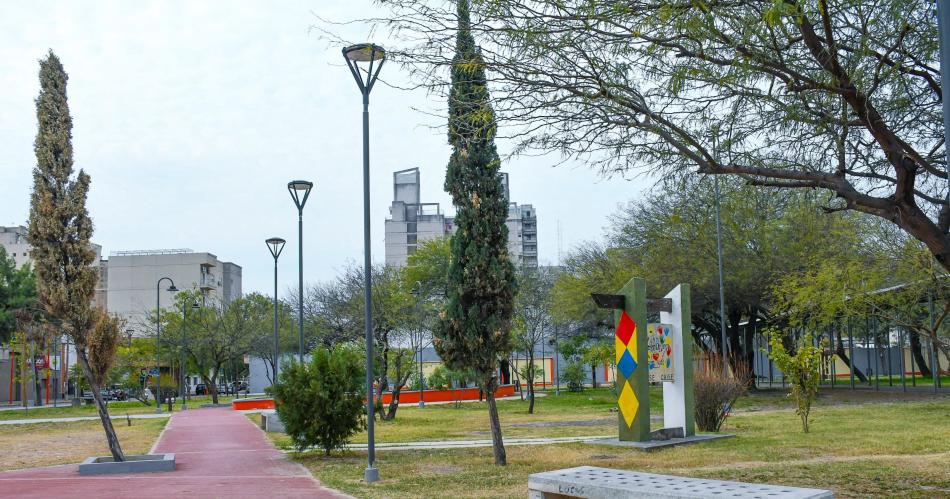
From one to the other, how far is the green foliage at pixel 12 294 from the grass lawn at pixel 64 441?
49.1ft

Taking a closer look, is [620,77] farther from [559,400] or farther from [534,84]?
[559,400]

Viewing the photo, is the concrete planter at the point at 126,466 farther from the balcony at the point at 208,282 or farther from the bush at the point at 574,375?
the balcony at the point at 208,282

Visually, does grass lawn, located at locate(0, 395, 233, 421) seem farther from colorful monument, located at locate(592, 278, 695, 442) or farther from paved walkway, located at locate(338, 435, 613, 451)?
colorful monument, located at locate(592, 278, 695, 442)

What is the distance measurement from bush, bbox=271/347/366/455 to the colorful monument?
5107 mm

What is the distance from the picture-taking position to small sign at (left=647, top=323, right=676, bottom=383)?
19.0 metres

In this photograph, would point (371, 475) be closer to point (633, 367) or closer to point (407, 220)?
point (633, 367)

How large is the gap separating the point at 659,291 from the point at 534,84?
93.7ft

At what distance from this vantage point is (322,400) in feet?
57.1

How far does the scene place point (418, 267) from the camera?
43125 millimetres

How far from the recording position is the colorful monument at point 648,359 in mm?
18203

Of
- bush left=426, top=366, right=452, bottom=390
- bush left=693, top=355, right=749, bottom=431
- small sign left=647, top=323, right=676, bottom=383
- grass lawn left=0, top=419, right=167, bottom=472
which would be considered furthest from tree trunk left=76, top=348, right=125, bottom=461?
bush left=426, top=366, right=452, bottom=390

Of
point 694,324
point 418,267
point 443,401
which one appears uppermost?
point 418,267

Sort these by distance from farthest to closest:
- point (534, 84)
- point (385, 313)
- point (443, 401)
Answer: point (443, 401) < point (385, 313) < point (534, 84)

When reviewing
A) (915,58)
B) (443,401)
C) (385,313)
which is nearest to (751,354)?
(443,401)
